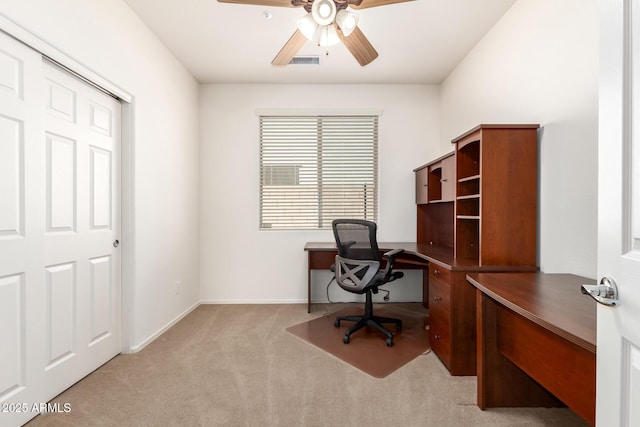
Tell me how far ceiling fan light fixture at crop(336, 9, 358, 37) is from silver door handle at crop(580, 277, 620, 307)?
1.86 metres

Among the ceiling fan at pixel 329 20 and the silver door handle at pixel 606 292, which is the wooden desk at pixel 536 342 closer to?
the silver door handle at pixel 606 292

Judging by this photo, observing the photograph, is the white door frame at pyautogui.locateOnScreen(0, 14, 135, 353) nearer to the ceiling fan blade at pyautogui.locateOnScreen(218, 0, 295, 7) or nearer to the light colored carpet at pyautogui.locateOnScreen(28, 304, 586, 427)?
the light colored carpet at pyautogui.locateOnScreen(28, 304, 586, 427)

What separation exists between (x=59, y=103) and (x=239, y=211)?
2.12 meters

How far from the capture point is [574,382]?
43.9 inches

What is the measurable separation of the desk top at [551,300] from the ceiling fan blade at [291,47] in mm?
1997

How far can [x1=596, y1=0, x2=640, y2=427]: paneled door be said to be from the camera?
0.68 meters

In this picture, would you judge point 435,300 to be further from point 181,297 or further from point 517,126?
point 181,297

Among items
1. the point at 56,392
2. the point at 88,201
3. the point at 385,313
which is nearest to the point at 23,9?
the point at 88,201

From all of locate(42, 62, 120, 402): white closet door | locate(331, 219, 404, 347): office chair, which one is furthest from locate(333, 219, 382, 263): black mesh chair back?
locate(42, 62, 120, 402): white closet door

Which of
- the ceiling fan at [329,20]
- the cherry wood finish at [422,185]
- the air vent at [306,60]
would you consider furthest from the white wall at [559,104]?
the air vent at [306,60]

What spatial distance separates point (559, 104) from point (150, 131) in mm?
3217

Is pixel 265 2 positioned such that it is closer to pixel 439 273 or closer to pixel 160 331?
pixel 439 273

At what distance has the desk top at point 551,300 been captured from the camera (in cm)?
100

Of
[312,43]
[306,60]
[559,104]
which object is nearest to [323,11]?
[312,43]
